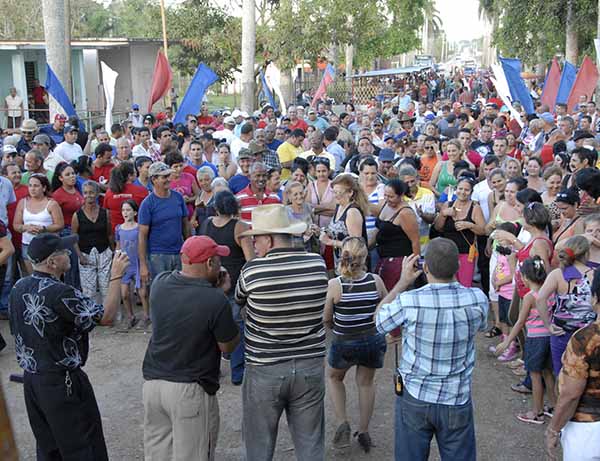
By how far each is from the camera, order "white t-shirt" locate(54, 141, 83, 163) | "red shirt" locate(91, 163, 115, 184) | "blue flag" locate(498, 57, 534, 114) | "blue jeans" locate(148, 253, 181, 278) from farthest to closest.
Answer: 1. "blue flag" locate(498, 57, 534, 114)
2. "white t-shirt" locate(54, 141, 83, 163)
3. "red shirt" locate(91, 163, 115, 184)
4. "blue jeans" locate(148, 253, 181, 278)

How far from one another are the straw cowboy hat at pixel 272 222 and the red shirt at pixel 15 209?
4.98 meters

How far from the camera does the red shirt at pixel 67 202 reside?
27.2 feet

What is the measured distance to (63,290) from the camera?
13.9 ft

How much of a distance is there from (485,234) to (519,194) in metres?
0.71

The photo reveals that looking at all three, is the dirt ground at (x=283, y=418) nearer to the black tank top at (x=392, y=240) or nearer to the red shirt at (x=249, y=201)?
the black tank top at (x=392, y=240)

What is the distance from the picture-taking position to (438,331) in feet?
12.7

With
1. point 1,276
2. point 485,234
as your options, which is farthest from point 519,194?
point 1,276

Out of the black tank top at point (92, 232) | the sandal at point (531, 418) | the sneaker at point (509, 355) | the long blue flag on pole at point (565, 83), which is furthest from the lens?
the long blue flag on pole at point (565, 83)

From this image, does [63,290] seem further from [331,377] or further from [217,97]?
[217,97]

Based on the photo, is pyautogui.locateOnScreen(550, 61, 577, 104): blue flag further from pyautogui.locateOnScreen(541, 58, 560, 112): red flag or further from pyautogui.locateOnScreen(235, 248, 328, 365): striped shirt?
pyautogui.locateOnScreen(235, 248, 328, 365): striped shirt

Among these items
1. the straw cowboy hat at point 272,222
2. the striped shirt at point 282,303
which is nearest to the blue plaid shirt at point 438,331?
the striped shirt at point 282,303

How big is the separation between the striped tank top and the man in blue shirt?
2996mm

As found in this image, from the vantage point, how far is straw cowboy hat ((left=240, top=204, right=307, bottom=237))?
4.28m

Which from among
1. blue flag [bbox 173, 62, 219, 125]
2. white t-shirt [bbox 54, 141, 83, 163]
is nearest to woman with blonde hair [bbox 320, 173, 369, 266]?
white t-shirt [bbox 54, 141, 83, 163]
